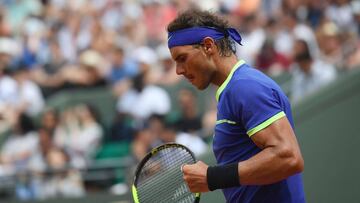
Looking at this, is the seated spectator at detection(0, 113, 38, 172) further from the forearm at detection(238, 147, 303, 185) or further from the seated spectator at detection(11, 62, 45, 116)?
the forearm at detection(238, 147, 303, 185)

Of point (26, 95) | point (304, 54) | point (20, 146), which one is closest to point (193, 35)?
point (304, 54)

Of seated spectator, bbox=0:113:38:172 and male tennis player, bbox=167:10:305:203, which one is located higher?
seated spectator, bbox=0:113:38:172

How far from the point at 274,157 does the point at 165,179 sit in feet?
3.15

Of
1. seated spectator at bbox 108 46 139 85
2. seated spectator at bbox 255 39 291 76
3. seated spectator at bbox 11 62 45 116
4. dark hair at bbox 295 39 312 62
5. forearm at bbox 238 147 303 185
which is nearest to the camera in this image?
forearm at bbox 238 147 303 185

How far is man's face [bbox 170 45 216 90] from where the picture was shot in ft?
14.4

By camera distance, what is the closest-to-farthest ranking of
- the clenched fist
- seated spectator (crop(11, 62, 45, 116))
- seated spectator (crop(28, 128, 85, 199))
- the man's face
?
1. the clenched fist
2. the man's face
3. seated spectator (crop(28, 128, 85, 199))
4. seated spectator (crop(11, 62, 45, 116))

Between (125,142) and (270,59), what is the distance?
217 centimetres

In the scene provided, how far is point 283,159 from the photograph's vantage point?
13.1 ft

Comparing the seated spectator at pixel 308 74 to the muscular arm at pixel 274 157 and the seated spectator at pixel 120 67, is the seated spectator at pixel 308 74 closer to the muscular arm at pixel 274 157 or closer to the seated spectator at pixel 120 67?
the seated spectator at pixel 120 67

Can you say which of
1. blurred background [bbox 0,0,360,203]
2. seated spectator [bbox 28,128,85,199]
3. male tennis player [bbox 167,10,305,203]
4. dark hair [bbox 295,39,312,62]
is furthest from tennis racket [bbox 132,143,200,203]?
seated spectator [bbox 28,128,85,199]

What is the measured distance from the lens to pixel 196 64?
440 centimetres

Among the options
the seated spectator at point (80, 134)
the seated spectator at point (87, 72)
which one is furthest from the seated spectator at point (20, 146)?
the seated spectator at point (87, 72)

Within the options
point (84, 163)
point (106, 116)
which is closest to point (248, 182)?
point (84, 163)

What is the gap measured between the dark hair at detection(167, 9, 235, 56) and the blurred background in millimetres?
3012
